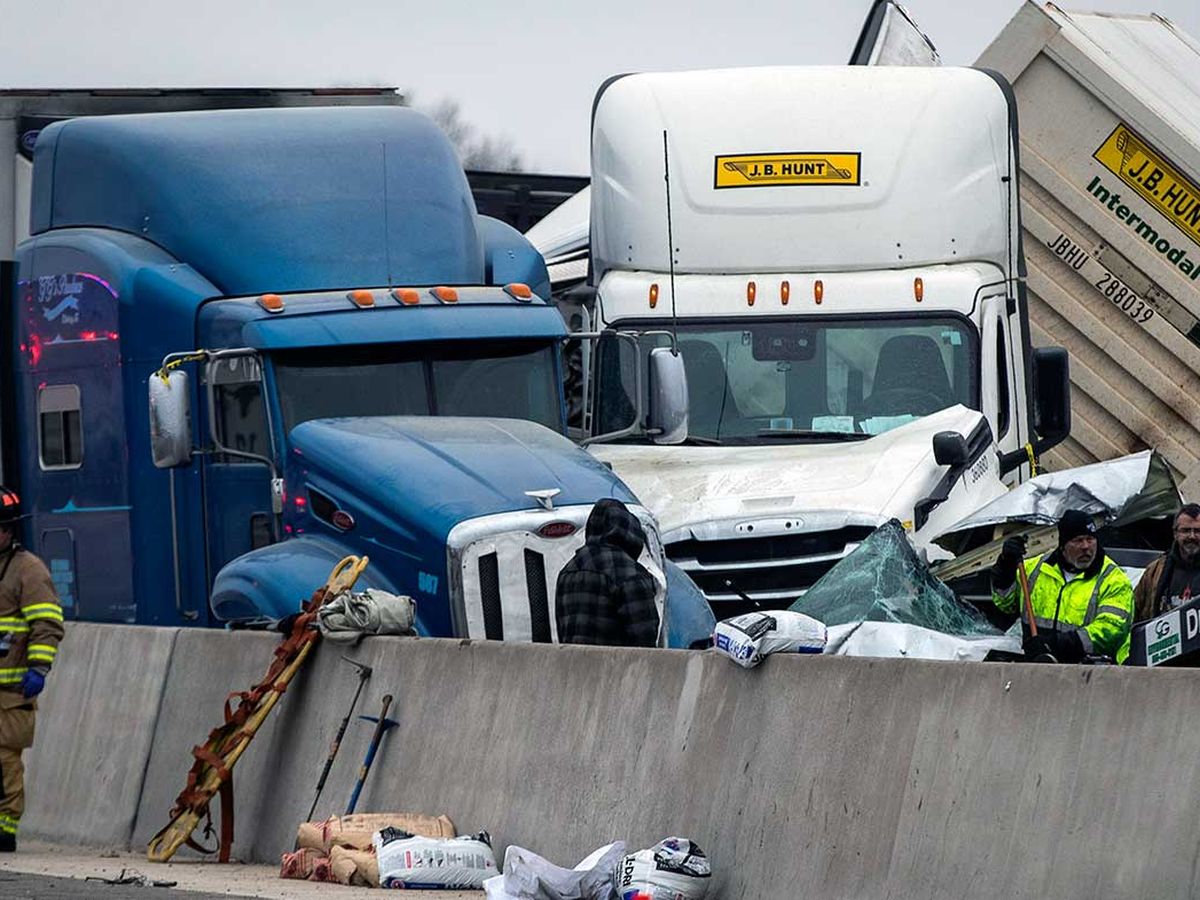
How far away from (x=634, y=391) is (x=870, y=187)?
8.82 feet

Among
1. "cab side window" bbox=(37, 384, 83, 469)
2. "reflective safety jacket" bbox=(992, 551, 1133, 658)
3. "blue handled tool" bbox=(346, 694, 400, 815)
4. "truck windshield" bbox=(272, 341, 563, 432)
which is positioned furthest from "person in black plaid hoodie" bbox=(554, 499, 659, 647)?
"cab side window" bbox=(37, 384, 83, 469)

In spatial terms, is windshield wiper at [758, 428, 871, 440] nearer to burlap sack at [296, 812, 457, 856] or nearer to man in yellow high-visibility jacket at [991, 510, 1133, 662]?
man in yellow high-visibility jacket at [991, 510, 1133, 662]

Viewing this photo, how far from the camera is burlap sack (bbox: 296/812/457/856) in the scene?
976 centimetres

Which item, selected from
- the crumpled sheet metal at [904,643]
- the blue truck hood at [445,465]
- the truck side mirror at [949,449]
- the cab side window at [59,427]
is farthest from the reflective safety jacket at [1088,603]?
the cab side window at [59,427]

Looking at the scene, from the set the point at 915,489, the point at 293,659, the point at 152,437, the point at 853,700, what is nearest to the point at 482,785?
Answer: the point at 293,659

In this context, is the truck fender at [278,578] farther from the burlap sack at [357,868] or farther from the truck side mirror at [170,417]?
the burlap sack at [357,868]

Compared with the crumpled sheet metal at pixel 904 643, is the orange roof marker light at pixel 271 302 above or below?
above

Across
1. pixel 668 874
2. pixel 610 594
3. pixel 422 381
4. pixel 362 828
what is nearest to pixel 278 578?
pixel 422 381

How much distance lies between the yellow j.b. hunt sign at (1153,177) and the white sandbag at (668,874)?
442 inches

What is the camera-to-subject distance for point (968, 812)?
7.20m

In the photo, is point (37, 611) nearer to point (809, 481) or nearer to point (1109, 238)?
point (809, 481)

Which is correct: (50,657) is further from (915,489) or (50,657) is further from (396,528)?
(915,489)

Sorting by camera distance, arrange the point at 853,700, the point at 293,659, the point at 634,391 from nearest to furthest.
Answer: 1. the point at 853,700
2. the point at 293,659
3. the point at 634,391

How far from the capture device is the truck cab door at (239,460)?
1398 centimetres
